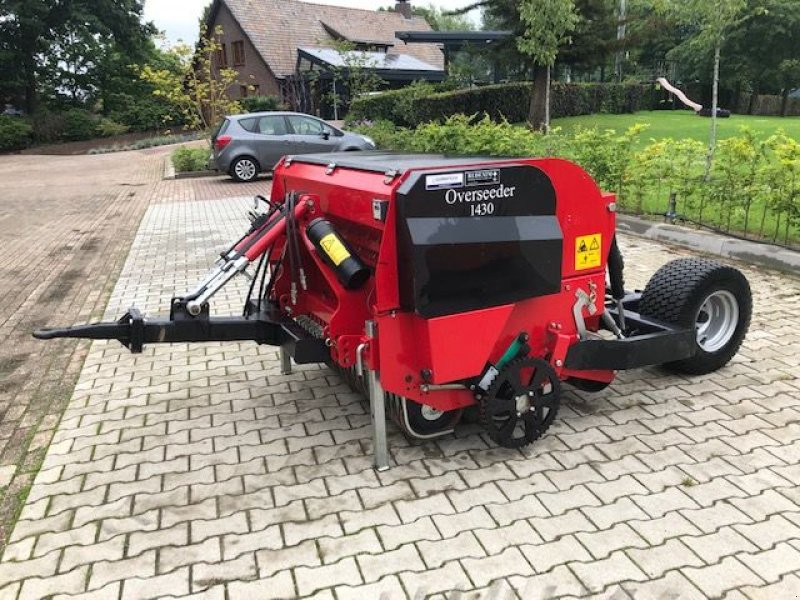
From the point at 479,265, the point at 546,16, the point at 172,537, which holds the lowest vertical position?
the point at 172,537

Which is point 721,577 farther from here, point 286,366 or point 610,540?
point 286,366

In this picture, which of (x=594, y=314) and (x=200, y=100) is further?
(x=200, y=100)

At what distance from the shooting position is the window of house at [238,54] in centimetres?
3680

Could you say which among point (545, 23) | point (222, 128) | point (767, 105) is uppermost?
point (545, 23)

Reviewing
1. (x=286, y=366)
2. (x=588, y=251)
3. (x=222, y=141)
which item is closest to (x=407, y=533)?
(x=588, y=251)

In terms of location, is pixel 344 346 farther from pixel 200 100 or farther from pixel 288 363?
pixel 200 100

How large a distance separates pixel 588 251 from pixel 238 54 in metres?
37.2

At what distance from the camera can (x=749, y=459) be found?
3.50 meters

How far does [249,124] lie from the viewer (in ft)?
52.8

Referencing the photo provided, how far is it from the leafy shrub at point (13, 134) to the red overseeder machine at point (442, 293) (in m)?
33.2

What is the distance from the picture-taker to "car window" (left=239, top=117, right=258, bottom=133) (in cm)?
1605

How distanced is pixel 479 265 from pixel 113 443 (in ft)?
7.58

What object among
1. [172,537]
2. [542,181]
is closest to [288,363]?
[172,537]

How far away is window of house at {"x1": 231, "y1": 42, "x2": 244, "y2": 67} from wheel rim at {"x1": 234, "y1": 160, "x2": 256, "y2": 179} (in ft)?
76.2
